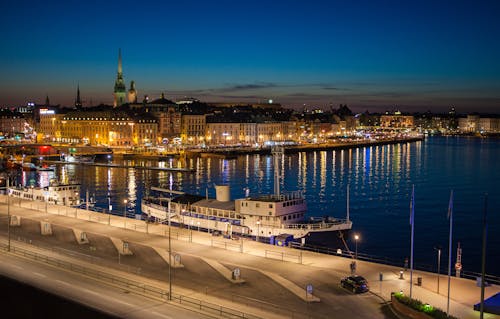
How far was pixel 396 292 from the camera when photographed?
1930 centimetres

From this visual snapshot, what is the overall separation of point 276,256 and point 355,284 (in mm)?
5666

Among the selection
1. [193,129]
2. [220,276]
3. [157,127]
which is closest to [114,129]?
[157,127]

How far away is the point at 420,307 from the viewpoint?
55.9 feet

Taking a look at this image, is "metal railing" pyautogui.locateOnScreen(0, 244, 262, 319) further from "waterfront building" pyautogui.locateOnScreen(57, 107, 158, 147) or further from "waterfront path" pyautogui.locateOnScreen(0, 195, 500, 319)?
"waterfront building" pyautogui.locateOnScreen(57, 107, 158, 147)

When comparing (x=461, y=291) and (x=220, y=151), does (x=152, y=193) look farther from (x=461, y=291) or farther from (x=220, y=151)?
(x=220, y=151)

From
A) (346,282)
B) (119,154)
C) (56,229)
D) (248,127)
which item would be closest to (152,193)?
(56,229)

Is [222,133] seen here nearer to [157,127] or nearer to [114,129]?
[157,127]

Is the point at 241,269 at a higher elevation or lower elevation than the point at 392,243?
higher

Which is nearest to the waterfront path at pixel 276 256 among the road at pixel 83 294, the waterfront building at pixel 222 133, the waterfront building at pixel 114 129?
the road at pixel 83 294

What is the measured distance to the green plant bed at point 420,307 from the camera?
16.5 m

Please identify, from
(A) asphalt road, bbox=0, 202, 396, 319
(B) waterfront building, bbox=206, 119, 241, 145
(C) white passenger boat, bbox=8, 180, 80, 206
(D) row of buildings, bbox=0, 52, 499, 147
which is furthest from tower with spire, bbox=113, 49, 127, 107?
(A) asphalt road, bbox=0, 202, 396, 319

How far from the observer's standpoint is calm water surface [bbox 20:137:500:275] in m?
38.4

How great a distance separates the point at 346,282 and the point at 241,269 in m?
4.65

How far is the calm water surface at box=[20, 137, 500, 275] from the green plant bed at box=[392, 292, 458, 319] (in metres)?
15.5
